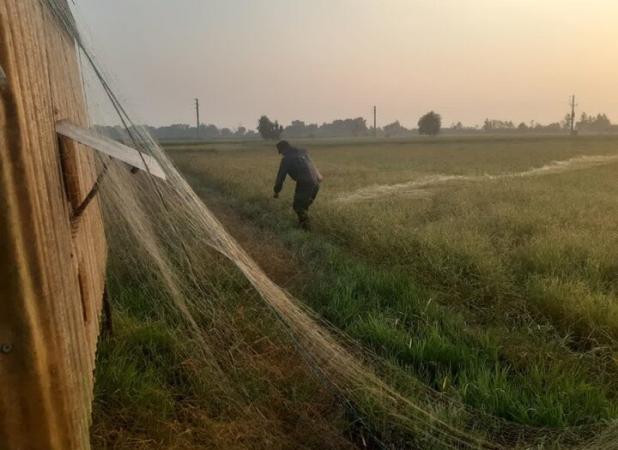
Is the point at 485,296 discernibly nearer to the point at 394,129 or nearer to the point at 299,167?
the point at 299,167

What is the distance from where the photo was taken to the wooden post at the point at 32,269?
1.33m

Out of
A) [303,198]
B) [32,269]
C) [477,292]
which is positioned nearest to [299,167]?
[303,198]

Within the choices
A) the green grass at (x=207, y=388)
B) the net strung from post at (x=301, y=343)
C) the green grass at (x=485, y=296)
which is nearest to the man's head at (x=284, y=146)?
the green grass at (x=485, y=296)

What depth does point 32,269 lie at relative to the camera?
139 centimetres

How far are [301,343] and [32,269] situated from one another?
5.84 feet

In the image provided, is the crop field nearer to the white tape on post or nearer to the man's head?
the man's head

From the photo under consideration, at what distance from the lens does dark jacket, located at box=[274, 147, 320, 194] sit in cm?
915

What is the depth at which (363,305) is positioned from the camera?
4707 mm

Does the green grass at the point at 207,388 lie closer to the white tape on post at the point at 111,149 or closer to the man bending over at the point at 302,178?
the white tape on post at the point at 111,149

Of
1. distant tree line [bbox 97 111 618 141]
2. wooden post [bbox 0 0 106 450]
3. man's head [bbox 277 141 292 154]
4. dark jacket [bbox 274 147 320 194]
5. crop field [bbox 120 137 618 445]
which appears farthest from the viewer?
distant tree line [bbox 97 111 618 141]

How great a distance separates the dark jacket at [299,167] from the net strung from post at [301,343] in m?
5.90

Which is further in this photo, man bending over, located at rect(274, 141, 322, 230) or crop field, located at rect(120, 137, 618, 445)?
man bending over, located at rect(274, 141, 322, 230)

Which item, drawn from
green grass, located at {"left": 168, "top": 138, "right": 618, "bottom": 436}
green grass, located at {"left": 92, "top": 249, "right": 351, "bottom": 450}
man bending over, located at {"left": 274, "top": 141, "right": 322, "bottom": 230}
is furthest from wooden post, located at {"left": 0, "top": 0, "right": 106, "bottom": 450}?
man bending over, located at {"left": 274, "top": 141, "right": 322, "bottom": 230}

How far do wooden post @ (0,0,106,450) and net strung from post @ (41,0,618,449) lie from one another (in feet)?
2.24
